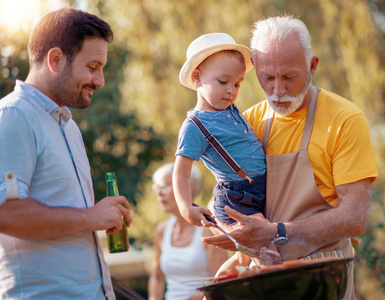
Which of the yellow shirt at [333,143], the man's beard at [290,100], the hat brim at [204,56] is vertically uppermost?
the hat brim at [204,56]

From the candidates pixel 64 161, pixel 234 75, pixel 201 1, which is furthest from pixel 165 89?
pixel 64 161

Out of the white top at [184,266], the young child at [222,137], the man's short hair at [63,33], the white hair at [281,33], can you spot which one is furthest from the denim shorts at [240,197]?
the white top at [184,266]

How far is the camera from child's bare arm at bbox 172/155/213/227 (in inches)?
104

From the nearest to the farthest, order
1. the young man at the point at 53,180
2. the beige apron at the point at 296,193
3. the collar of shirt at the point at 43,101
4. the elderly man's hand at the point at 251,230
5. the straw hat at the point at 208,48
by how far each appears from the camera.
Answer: the young man at the point at 53,180, the collar of shirt at the point at 43,101, the elderly man's hand at the point at 251,230, the beige apron at the point at 296,193, the straw hat at the point at 208,48

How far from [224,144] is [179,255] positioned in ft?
6.68

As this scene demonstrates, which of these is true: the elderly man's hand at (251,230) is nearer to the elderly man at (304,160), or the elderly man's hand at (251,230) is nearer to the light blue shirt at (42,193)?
the elderly man at (304,160)

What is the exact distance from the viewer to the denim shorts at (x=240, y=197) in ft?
9.16

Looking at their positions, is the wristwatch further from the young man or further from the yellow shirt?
the young man

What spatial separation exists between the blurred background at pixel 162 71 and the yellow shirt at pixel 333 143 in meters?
3.55

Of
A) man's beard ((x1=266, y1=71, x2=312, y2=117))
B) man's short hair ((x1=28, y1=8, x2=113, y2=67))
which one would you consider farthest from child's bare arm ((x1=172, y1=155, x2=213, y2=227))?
man's short hair ((x1=28, y1=8, x2=113, y2=67))

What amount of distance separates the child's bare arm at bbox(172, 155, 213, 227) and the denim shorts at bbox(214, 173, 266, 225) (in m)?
0.20

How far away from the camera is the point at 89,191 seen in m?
2.52

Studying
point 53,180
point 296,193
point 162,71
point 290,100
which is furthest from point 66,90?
point 162,71

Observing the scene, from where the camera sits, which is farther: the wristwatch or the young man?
the wristwatch
